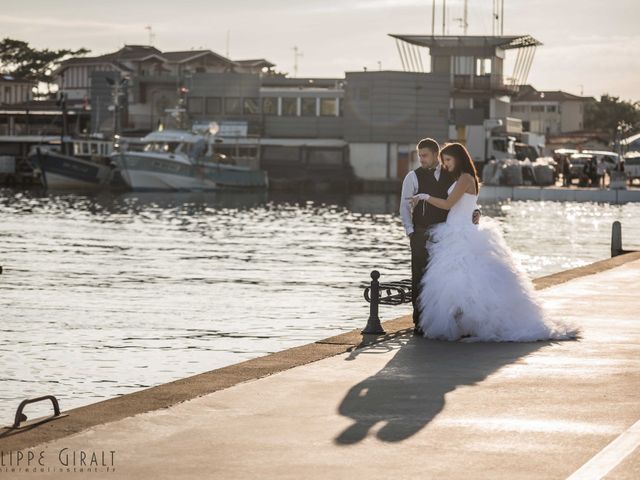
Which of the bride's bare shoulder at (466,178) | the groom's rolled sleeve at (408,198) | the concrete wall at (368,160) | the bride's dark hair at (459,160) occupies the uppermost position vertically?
the bride's dark hair at (459,160)

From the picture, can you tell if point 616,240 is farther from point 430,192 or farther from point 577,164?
point 577,164

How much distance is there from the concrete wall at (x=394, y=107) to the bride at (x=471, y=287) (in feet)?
302

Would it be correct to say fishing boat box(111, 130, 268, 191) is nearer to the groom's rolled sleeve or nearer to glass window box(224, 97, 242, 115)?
glass window box(224, 97, 242, 115)

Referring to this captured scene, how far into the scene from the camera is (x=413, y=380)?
10984 millimetres

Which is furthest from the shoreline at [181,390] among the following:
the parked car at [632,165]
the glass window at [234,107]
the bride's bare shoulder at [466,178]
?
the glass window at [234,107]

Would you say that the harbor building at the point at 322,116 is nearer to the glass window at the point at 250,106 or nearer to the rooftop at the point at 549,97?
the glass window at the point at 250,106

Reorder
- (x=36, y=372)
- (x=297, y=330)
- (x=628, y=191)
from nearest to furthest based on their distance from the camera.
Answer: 1. (x=36, y=372)
2. (x=297, y=330)
3. (x=628, y=191)

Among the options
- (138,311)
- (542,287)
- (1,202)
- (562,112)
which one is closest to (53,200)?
(1,202)

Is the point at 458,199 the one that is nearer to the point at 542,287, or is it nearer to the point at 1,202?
the point at 542,287

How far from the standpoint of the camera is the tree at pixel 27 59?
508 ft

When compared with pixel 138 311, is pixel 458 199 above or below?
above

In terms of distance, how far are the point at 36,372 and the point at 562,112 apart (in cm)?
18448

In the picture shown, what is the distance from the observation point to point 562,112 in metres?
196

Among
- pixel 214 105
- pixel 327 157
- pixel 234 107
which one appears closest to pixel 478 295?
pixel 327 157
